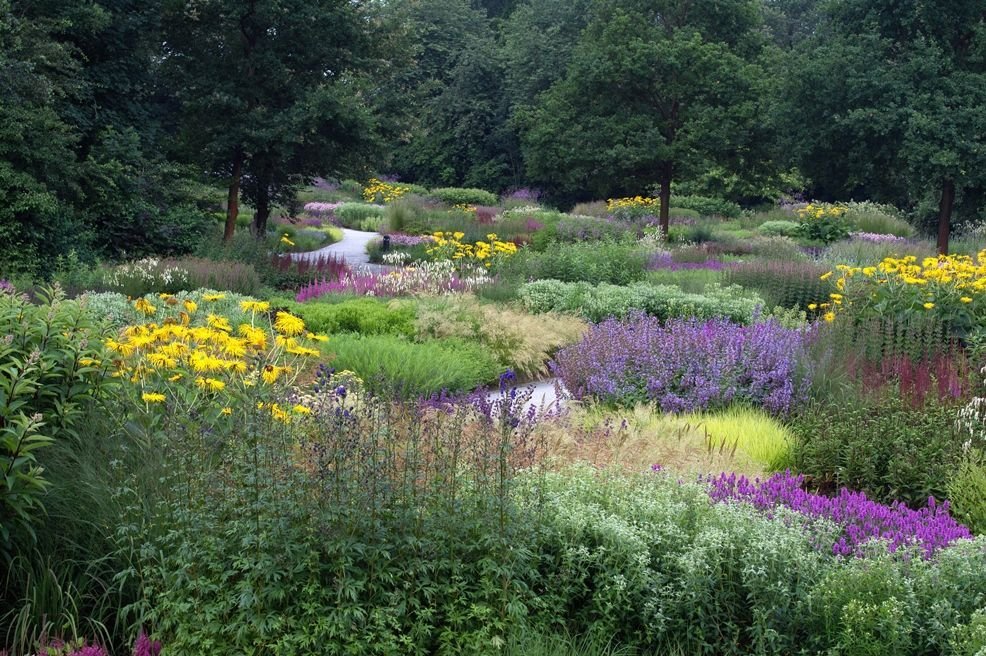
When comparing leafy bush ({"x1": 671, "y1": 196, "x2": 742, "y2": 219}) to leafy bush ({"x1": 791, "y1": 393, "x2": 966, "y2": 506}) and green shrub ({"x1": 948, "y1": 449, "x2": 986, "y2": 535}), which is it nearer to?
leafy bush ({"x1": 791, "y1": 393, "x2": 966, "y2": 506})

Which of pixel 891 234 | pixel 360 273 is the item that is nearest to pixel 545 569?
pixel 360 273

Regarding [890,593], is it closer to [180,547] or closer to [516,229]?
[180,547]

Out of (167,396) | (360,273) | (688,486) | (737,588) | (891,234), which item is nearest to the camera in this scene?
(737,588)

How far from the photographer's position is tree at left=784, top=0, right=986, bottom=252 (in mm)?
17578

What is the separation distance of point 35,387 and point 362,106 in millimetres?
14766

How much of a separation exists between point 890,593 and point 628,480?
140cm

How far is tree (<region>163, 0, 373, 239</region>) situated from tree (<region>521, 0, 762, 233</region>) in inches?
221

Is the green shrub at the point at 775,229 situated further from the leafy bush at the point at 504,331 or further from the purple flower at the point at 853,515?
the purple flower at the point at 853,515

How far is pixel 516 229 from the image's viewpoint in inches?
893

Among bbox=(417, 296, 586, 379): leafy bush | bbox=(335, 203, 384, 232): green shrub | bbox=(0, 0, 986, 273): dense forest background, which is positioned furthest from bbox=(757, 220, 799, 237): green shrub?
bbox=(417, 296, 586, 379): leafy bush

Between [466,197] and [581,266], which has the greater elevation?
[581,266]

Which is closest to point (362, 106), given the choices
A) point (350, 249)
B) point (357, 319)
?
point (350, 249)

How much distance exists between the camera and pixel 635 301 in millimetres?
10836

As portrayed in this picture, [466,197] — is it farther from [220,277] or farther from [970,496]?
[970,496]
